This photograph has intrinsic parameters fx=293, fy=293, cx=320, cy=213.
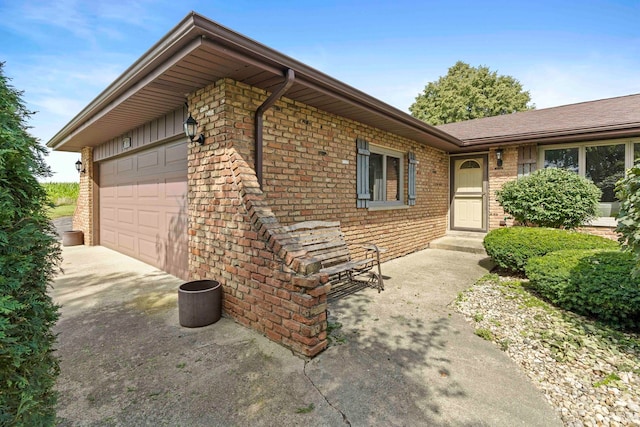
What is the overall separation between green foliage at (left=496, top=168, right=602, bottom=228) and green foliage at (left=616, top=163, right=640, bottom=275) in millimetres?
3319

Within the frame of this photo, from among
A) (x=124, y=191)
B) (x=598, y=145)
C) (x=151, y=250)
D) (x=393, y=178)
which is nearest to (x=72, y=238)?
(x=124, y=191)

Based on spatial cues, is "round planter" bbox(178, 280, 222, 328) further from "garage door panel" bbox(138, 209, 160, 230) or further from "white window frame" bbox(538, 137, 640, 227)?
"white window frame" bbox(538, 137, 640, 227)

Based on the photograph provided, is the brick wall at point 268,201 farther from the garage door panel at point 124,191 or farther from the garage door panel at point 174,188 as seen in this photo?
the garage door panel at point 124,191

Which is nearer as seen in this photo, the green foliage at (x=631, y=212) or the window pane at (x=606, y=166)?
the green foliage at (x=631, y=212)

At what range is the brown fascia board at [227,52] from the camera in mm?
2563

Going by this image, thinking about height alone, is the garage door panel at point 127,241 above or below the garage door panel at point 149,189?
below

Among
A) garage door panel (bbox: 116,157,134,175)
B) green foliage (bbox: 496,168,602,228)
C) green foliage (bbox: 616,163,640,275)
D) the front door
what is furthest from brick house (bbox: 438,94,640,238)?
garage door panel (bbox: 116,157,134,175)

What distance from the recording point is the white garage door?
16.5ft

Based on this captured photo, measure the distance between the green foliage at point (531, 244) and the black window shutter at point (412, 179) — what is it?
6.82ft

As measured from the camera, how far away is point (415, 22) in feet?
21.8

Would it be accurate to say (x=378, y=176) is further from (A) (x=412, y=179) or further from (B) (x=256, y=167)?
(B) (x=256, y=167)

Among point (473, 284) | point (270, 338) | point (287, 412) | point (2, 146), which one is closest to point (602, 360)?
point (473, 284)

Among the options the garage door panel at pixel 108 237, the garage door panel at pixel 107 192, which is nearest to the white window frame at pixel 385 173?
the garage door panel at pixel 107 192

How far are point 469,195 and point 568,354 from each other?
6532 mm
